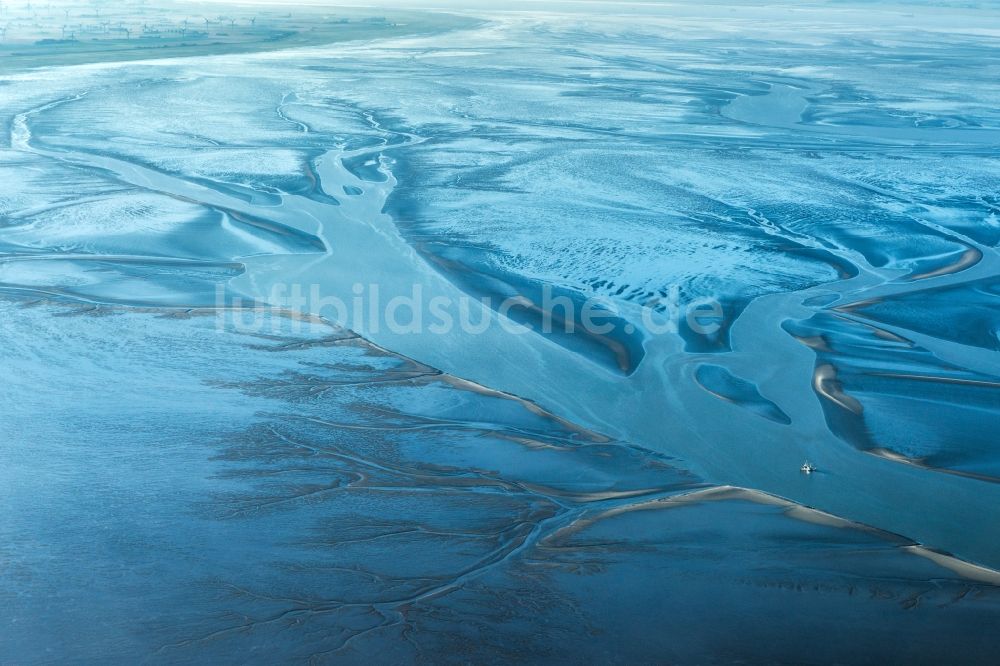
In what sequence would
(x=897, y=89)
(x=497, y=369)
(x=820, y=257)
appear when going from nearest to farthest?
(x=497, y=369) → (x=820, y=257) → (x=897, y=89)

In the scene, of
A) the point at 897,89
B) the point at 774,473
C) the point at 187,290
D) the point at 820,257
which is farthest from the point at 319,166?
the point at 897,89

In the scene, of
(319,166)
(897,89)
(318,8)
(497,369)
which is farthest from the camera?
(318,8)

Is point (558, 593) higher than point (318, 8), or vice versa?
point (318, 8)

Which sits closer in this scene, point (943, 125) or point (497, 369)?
point (497, 369)

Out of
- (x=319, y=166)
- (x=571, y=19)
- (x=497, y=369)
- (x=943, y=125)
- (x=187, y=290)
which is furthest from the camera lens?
(x=571, y=19)

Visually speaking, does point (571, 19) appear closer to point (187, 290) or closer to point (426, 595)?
point (187, 290)

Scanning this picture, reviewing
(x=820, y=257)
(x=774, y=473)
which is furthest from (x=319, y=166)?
(x=774, y=473)
